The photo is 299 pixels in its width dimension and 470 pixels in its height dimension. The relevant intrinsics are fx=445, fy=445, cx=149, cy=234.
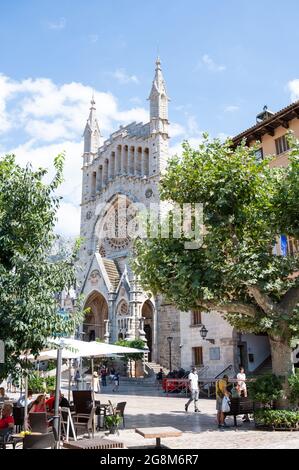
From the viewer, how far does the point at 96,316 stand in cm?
4472

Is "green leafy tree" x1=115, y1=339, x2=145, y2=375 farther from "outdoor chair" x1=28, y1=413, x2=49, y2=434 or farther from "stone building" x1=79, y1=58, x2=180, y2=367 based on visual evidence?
"outdoor chair" x1=28, y1=413, x2=49, y2=434

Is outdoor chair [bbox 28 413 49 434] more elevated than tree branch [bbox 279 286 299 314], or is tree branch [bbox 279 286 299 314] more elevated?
tree branch [bbox 279 286 299 314]

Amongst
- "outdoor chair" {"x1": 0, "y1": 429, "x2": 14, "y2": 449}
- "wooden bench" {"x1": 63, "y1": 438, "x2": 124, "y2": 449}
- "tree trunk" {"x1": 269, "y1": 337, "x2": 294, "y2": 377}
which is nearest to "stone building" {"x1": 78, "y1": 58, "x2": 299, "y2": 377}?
"tree trunk" {"x1": 269, "y1": 337, "x2": 294, "y2": 377}

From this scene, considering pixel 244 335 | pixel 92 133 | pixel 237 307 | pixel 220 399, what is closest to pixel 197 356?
pixel 244 335

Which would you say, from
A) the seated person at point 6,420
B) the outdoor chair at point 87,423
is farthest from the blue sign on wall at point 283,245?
the seated person at point 6,420

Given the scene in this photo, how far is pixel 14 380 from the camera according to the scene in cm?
930

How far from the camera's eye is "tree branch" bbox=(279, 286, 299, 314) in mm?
13625

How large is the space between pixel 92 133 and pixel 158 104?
44.6ft

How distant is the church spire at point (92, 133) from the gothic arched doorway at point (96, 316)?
760 inches

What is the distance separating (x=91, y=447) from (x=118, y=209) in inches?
1576

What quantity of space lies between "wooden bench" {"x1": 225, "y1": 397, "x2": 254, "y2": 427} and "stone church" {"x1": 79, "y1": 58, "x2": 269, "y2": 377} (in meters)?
13.3

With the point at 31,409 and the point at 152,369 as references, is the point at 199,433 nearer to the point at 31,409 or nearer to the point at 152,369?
the point at 31,409

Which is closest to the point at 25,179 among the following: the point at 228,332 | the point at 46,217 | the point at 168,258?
the point at 46,217
